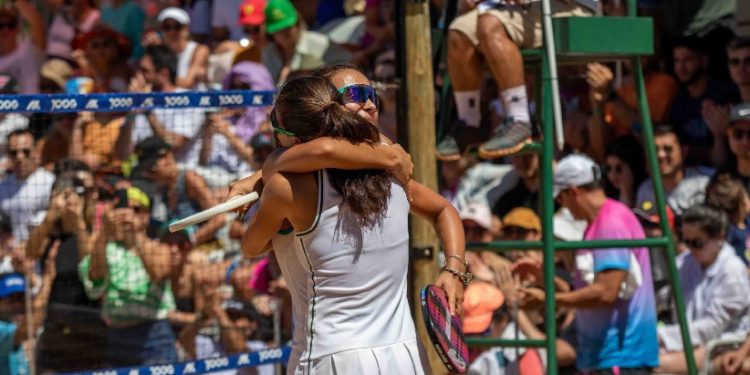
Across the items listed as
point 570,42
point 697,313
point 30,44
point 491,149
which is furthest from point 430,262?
point 30,44

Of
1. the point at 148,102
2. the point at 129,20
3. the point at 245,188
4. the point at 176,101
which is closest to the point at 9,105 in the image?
the point at 148,102

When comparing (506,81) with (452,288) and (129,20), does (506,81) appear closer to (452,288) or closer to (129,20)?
(452,288)

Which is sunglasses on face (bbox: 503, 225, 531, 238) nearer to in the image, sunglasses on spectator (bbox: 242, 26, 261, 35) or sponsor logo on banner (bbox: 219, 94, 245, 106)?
sponsor logo on banner (bbox: 219, 94, 245, 106)

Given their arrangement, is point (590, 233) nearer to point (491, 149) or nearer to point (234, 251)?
point (491, 149)

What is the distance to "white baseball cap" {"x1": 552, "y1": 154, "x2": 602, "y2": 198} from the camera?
23.4ft

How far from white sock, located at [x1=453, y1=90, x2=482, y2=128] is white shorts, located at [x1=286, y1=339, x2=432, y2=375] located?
2.38 metres

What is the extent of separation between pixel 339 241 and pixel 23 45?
24.7 feet

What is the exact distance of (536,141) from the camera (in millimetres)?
6328

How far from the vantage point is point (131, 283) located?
25.0 ft

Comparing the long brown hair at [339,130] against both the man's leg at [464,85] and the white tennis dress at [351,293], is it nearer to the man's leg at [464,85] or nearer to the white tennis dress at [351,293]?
the white tennis dress at [351,293]

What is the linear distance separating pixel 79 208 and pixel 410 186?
3701mm

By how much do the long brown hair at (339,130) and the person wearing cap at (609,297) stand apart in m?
2.85

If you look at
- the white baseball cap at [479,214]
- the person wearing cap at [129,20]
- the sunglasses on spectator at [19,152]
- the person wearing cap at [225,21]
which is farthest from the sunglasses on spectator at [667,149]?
the person wearing cap at [129,20]

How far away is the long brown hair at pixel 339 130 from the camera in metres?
4.18
